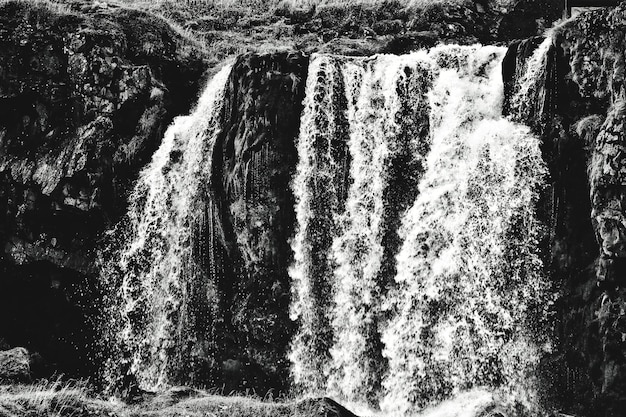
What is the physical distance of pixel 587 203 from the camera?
1482 cm

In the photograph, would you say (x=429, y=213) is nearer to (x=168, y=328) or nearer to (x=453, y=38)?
(x=168, y=328)

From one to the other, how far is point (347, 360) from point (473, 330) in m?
3.48

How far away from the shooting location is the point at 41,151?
20.0m

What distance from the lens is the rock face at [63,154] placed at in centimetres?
1958

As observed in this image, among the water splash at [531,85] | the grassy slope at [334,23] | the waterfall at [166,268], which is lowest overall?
the waterfall at [166,268]

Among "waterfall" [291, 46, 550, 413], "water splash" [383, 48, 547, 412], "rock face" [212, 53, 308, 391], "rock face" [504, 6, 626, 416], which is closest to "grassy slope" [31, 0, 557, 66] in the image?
"rock face" [212, 53, 308, 391]

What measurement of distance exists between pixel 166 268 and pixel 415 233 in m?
7.51

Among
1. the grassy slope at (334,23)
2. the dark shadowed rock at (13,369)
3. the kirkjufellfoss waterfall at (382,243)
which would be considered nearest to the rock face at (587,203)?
the kirkjufellfoss waterfall at (382,243)

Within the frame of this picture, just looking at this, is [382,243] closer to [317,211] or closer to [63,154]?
[317,211]

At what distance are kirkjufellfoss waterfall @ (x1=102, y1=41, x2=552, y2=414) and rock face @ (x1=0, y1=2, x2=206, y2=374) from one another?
3.32ft

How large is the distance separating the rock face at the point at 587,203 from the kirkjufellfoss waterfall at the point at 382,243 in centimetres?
58

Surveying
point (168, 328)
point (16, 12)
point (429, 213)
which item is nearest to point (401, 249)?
point (429, 213)

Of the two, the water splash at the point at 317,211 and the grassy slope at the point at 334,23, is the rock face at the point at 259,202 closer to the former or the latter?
the water splash at the point at 317,211

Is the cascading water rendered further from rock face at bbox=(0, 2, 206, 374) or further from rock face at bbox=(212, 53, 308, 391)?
rock face at bbox=(0, 2, 206, 374)
